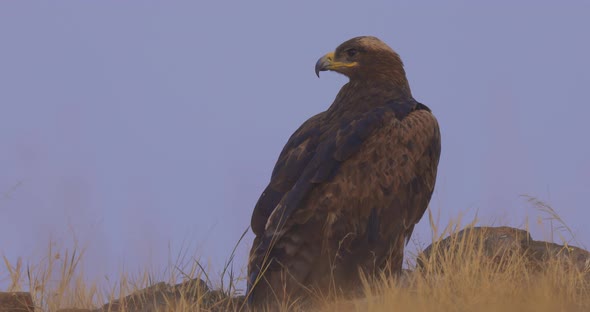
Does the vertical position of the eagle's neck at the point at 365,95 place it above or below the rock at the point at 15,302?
above

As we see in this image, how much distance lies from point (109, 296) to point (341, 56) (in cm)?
324

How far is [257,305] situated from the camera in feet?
25.9

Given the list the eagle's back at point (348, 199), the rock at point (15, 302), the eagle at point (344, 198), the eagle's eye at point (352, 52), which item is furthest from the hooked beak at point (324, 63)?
the rock at point (15, 302)

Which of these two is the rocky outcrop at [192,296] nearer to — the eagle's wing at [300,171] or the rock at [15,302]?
the rock at [15,302]

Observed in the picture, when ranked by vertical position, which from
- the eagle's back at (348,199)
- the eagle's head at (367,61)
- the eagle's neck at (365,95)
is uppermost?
the eagle's head at (367,61)

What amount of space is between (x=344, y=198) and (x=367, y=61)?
1.71m

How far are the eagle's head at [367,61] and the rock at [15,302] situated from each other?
3593 mm

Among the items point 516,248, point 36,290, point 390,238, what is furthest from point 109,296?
point 516,248

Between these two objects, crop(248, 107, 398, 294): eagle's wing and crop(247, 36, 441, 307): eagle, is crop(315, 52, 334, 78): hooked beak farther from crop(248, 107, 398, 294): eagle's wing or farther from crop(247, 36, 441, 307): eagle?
A: crop(248, 107, 398, 294): eagle's wing

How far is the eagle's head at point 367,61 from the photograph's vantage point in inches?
360

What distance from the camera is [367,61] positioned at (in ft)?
30.1

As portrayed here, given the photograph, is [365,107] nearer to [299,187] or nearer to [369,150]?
[369,150]

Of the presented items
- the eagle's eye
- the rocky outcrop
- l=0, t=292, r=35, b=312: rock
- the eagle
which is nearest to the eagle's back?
the eagle

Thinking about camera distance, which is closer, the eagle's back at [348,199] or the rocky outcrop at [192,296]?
the rocky outcrop at [192,296]
